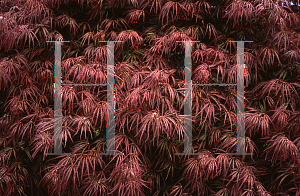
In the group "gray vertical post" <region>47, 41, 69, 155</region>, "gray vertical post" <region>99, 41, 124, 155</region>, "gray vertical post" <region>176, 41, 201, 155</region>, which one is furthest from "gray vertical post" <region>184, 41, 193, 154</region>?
"gray vertical post" <region>47, 41, 69, 155</region>

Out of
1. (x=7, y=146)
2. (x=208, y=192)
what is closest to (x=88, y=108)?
(x=7, y=146)

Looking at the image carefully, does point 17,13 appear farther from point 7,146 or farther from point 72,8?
point 7,146

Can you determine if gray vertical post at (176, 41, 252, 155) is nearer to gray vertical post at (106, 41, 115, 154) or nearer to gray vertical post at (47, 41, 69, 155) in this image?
gray vertical post at (106, 41, 115, 154)

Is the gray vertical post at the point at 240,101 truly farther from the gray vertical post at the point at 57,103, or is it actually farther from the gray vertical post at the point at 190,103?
the gray vertical post at the point at 57,103

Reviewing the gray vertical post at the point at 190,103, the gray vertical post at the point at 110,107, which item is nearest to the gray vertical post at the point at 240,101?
the gray vertical post at the point at 190,103

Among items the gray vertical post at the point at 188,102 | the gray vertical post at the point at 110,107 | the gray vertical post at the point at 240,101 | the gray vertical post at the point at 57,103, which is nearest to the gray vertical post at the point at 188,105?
the gray vertical post at the point at 188,102

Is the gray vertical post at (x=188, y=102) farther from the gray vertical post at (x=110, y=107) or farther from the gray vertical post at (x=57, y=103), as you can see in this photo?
the gray vertical post at (x=57, y=103)

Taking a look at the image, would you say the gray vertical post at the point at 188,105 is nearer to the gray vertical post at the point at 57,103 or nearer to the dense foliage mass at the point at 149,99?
the dense foliage mass at the point at 149,99

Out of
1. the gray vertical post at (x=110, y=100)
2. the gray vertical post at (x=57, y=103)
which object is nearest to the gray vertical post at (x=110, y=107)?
the gray vertical post at (x=110, y=100)

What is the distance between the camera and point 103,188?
1397 mm

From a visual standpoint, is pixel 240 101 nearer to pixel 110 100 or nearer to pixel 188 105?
pixel 188 105

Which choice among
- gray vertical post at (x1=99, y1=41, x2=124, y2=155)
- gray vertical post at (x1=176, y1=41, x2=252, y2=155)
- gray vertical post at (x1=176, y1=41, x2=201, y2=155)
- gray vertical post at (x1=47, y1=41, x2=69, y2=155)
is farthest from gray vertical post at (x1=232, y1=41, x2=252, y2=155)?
gray vertical post at (x1=47, y1=41, x2=69, y2=155)

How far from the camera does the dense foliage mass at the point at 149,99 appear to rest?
1.44 m

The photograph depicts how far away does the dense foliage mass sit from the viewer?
1.44m
